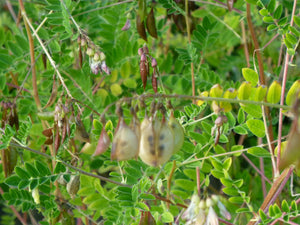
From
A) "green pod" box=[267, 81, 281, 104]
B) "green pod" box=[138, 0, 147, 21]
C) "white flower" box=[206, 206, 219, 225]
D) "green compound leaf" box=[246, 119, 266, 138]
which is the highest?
"green pod" box=[138, 0, 147, 21]

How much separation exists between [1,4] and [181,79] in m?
1.02

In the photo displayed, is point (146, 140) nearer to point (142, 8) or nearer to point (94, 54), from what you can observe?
point (94, 54)

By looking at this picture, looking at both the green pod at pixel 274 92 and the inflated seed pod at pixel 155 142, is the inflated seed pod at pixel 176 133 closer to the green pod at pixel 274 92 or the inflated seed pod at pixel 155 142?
the inflated seed pod at pixel 155 142

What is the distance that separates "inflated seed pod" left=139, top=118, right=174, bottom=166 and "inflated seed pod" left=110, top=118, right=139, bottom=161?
0.01 m

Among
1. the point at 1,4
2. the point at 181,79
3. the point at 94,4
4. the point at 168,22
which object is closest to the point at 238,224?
the point at 181,79

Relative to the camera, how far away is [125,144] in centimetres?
67

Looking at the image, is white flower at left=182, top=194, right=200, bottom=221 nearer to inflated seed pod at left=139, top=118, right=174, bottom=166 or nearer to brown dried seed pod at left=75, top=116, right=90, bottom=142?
inflated seed pod at left=139, top=118, right=174, bottom=166

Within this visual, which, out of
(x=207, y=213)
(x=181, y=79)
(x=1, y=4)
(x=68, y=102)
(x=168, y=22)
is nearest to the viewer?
(x=207, y=213)

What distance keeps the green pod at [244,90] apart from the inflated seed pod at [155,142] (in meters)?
0.22

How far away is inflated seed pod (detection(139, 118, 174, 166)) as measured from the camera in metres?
0.67

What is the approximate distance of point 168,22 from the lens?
6.18 feet

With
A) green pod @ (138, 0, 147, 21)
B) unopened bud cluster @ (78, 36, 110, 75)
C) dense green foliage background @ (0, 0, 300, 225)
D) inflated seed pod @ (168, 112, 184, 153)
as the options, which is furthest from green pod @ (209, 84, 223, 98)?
green pod @ (138, 0, 147, 21)

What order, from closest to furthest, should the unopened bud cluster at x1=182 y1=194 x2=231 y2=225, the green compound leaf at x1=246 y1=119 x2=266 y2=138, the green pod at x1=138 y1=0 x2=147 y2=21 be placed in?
the unopened bud cluster at x1=182 y1=194 x2=231 y2=225, the green compound leaf at x1=246 y1=119 x2=266 y2=138, the green pod at x1=138 y1=0 x2=147 y2=21

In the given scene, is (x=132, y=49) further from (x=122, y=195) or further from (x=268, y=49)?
(x=122, y=195)
